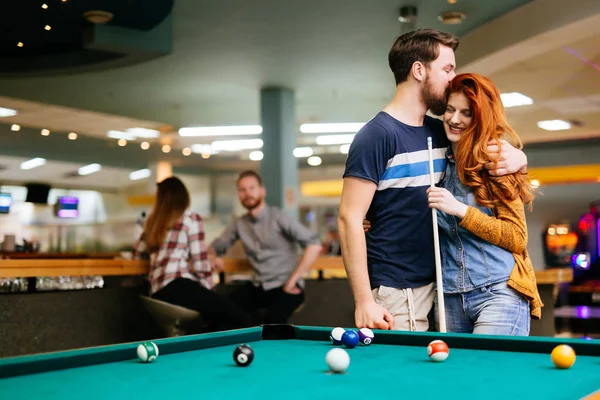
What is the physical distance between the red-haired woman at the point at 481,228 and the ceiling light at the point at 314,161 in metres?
9.81

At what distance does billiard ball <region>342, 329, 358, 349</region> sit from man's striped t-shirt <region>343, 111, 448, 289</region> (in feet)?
1.62

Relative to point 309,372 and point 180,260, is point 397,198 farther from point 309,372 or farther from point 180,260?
point 180,260

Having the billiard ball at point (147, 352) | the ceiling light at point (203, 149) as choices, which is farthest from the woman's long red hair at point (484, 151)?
the ceiling light at point (203, 149)

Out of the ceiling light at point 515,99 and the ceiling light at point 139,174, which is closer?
the ceiling light at point 515,99

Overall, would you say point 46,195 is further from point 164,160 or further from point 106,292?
point 106,292

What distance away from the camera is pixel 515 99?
7855mm

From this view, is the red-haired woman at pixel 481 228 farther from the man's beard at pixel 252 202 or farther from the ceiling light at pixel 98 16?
the ceiling light at pixel 98 16

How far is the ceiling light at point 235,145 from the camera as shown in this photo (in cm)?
1102

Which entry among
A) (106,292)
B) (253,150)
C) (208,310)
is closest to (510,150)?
(208,310)

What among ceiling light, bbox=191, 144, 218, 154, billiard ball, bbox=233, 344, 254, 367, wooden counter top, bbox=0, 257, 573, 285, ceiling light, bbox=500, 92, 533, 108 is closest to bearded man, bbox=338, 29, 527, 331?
billiard ball, bbox=233, 344, 254, 367

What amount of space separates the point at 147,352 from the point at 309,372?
45 cm

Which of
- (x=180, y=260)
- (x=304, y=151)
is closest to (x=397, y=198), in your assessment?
→ (x=180, y=260)

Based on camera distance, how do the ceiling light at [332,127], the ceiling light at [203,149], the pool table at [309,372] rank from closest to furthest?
the pool table at [309,372]
the ceiling light at [332,127]
the ceiling light at [203,149]

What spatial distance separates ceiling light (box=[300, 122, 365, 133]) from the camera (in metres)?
10.4
